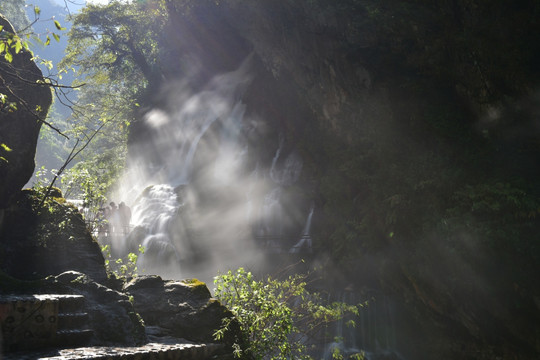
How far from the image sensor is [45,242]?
22.0 ft

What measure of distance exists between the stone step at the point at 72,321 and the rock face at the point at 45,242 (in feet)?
5.00

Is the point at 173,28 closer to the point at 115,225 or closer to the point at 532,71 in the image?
the point at 115,225

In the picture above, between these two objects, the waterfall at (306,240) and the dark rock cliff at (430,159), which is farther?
the waterfall at (306,240)

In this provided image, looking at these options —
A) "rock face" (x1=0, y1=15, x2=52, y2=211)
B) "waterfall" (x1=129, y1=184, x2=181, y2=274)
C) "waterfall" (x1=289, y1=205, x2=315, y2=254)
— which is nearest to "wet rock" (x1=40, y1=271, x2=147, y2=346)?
"rock face" (x1=0, y1=15, x2=52, y2=211)

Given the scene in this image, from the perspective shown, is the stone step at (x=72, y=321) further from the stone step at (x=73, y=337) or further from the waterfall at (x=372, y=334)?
the waterfall at (x=372, y=334)

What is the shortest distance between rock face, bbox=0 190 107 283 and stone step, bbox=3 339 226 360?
2.23 m

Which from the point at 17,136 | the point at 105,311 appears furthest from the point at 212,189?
the point at 105,311

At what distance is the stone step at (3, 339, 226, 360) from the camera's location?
3.66 meters

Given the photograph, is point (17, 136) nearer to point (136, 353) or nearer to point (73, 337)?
point (73, 337)

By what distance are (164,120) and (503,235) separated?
89.5ft

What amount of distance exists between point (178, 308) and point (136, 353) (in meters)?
1.68

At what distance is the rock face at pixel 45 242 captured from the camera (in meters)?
6.36

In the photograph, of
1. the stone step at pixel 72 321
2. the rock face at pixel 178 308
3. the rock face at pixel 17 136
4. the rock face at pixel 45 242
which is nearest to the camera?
the stone step at pixel 72 321

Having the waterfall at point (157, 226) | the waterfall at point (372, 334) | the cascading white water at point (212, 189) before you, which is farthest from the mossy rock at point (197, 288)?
the waterfall at point (157, 226)
